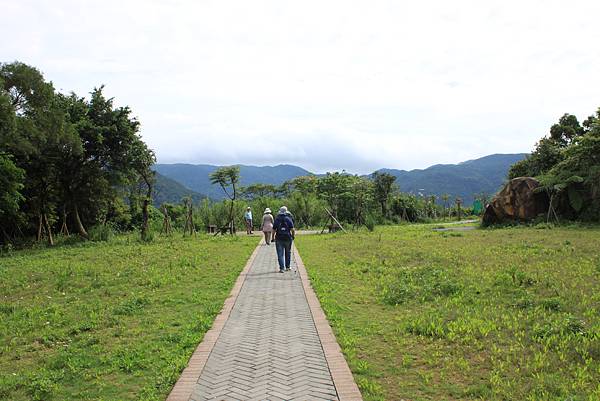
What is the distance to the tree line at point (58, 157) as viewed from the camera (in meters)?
18.2

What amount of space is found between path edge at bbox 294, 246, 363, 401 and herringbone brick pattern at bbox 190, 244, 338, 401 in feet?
0.23

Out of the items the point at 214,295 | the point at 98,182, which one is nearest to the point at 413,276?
the point at 214,295

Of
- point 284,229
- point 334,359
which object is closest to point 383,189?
point 284,229

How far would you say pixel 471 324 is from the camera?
6.57 meters

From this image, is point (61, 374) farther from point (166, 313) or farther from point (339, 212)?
point (339, 212)

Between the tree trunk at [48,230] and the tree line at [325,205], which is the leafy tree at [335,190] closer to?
the tree line at [325,205]

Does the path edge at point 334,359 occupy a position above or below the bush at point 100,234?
below

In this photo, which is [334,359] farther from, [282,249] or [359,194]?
[359,194]

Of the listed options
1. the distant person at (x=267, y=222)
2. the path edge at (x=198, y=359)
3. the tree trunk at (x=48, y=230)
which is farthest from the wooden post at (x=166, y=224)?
the path edge at (x=198, y=359)

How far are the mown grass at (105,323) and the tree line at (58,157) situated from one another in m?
6.18

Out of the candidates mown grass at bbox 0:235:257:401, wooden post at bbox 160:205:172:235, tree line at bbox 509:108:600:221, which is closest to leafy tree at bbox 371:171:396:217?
tree line at bbox 509:108:600:221

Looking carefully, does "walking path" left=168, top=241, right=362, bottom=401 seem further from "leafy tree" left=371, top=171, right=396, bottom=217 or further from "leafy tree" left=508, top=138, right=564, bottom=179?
"leafy tree" left=371, top=171, right=396, bottom=217

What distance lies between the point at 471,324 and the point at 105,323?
5.63m

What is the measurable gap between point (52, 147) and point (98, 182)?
3997 millimetres
